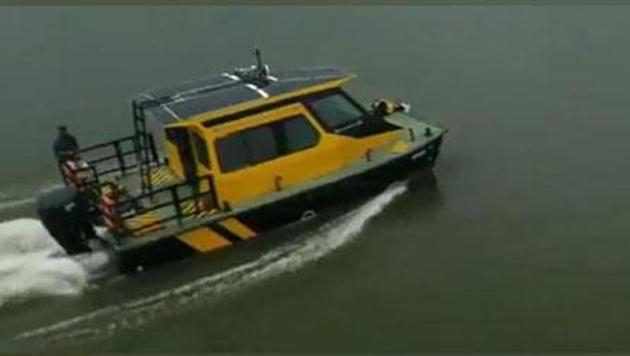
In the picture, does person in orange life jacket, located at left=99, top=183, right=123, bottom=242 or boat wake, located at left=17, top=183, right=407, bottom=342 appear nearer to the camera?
boat wake, located at left=17, top=183, right=407, bottom=342

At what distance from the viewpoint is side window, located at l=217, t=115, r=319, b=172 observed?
1016 cm

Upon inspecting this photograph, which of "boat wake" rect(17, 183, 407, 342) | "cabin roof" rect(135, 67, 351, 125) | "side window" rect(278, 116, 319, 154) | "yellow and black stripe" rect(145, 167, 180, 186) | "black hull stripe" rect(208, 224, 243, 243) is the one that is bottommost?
"boat wake" rect(17, 183, 407, 342)

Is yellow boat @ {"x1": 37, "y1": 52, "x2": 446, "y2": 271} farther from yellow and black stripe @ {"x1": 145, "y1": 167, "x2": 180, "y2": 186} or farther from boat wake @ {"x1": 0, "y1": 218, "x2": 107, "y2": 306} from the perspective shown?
boat wake @ {"x1": 0, "y1": 218, "x2": 107, "y2": 306}

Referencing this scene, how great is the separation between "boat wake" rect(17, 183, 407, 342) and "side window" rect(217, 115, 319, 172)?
0.83m

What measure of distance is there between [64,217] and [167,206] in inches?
37.9

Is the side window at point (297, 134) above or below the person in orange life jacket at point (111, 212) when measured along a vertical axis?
above

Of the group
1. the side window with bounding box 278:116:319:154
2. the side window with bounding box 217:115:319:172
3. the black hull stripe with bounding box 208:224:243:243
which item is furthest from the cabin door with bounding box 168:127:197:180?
the side window with bounding box 278:116:319:154

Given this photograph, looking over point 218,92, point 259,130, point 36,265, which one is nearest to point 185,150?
point 218,92

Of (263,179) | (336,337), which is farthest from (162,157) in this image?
(336,337)

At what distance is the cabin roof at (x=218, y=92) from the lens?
10219 mm

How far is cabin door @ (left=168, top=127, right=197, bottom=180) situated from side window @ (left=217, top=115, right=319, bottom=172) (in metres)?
0.41

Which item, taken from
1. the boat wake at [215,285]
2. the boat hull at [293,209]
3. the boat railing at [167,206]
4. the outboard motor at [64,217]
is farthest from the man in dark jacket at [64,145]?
the boat wake at [215,285]

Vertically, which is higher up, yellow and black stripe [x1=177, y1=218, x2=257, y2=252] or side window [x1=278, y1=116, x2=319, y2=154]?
side window [x1=278, y1=116, x2=319, y2=154]

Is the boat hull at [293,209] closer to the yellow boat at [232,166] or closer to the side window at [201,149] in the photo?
the yellow boat at [232,166]
